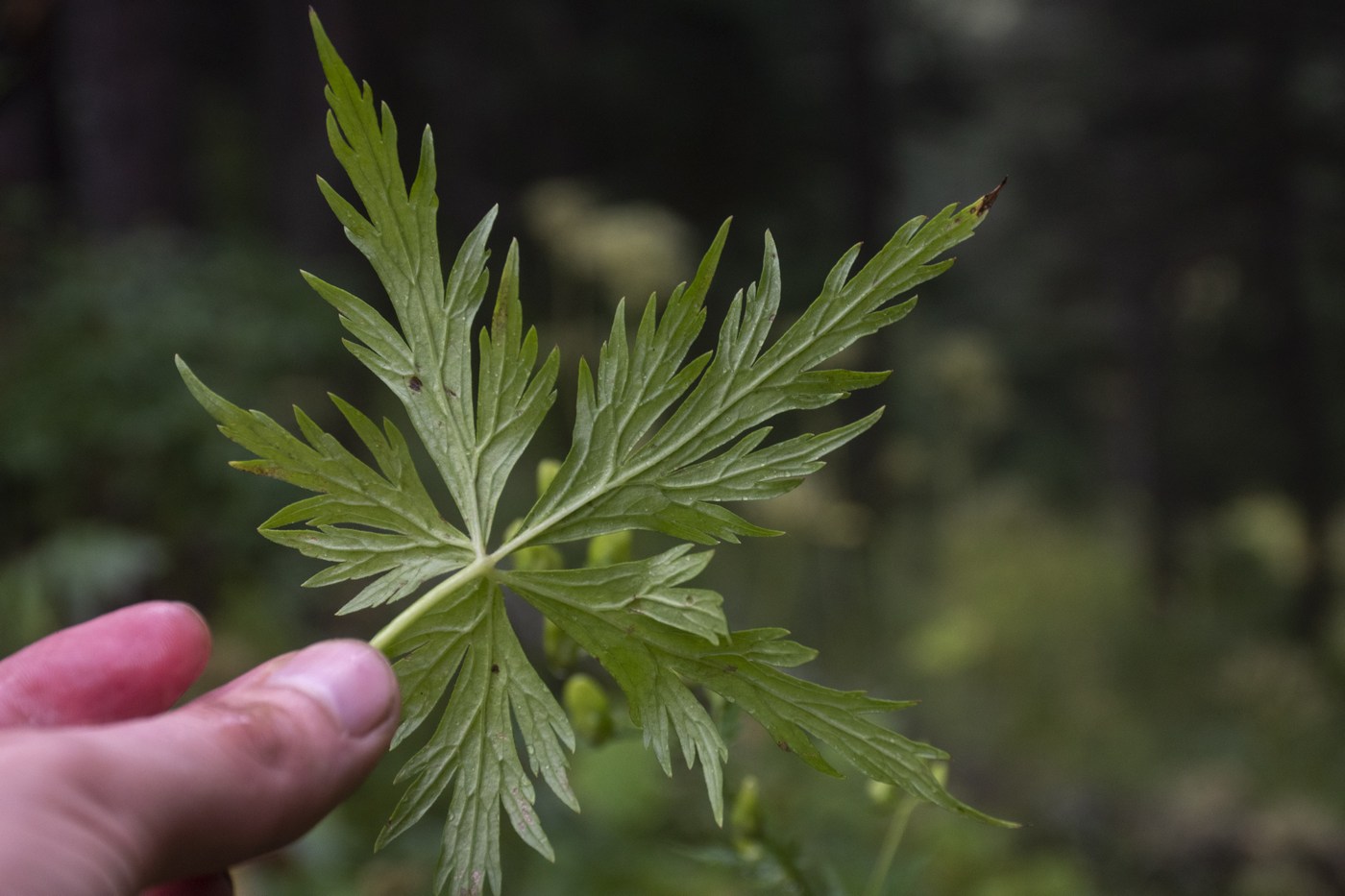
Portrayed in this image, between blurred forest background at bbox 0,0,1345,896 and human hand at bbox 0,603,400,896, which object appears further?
blurred forest background at bbox 0,0,1345,896

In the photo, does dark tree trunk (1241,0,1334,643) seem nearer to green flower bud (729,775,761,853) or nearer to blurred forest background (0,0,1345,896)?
blurred forest background (0,0,1345,896)

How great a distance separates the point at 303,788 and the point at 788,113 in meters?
5.52

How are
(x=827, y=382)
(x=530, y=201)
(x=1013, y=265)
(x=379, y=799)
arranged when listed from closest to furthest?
(x=827, y=382) < (x=379, y=799) < (x=530, y=201) < (x=1013, y=265)

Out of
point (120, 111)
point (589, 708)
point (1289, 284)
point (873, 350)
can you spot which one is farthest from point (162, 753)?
point (1289, 284)

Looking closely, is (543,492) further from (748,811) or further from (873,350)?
(873,350)

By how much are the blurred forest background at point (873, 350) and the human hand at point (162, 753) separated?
119cm

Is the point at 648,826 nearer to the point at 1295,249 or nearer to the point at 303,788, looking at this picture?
the point at 303,788

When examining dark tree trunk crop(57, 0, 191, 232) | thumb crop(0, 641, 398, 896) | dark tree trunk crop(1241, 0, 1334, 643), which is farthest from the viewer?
dark tree trunk crop(1241, 0, 1334, 643)

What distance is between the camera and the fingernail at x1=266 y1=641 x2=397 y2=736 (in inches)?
22.4

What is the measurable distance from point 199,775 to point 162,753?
0.07ft

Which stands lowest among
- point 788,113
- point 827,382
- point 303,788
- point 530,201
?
point 303,788

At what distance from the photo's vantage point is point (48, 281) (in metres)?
2.90

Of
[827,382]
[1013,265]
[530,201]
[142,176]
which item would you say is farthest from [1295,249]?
[827,382]

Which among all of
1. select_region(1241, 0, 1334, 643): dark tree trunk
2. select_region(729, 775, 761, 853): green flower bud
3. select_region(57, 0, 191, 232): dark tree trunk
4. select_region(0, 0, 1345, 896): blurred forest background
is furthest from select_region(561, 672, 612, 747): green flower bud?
select_region(1241, 0, 1334, 643): dark tree trunk
